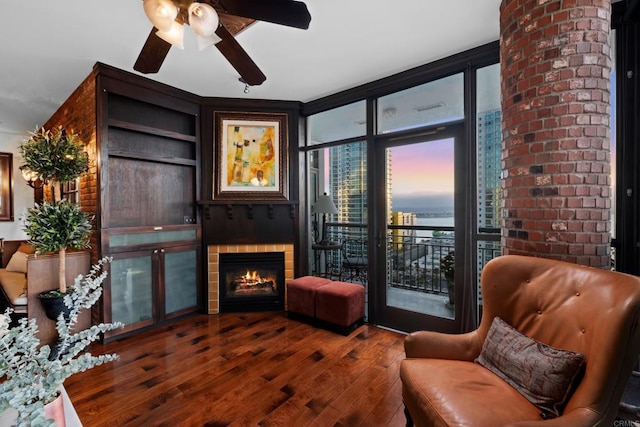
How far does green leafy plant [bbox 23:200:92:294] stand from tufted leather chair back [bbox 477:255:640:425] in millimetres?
3441

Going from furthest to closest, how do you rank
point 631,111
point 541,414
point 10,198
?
point 10,198
point 631,111
point 541,414

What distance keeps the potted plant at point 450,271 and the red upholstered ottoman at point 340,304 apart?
0.90m

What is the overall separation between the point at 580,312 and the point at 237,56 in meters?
2.25

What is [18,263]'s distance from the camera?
174 inches

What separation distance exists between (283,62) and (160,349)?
3000 millimetres

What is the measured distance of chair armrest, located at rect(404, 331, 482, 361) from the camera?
5.81 ft

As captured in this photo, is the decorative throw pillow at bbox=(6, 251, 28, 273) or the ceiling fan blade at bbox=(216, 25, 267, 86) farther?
the decorative throw pillow at bbox=(6, 251, 28, 273)

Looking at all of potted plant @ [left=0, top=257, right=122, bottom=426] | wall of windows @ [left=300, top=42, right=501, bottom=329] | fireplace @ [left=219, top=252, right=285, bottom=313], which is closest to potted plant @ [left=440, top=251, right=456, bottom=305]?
wall of windows @ [left=300, top=42, right=501, bottom=329]

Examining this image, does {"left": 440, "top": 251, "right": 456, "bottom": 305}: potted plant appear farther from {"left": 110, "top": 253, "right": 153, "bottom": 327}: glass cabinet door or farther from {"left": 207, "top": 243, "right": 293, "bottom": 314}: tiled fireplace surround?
{"left": 110, "top": 253, "right": 153, "bottom": 327}: glass cabinet door

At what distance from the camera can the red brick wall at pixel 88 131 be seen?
121 inches

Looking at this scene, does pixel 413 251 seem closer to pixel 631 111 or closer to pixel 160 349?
pixel 631 111

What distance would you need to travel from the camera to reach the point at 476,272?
2.77 m

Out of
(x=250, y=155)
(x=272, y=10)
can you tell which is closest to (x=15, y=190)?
(x=250, y=155)

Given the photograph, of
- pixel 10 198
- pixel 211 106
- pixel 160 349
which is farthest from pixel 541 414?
pixel 10 198
